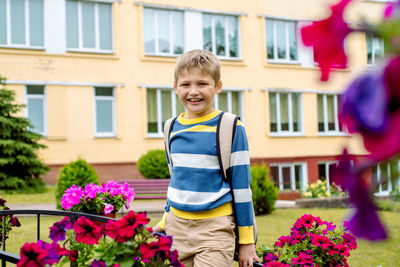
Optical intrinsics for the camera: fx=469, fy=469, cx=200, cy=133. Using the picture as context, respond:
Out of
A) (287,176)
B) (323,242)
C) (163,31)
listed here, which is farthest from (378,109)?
(287,176)

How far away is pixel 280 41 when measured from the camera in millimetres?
20719

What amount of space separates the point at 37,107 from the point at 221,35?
802 centimetres

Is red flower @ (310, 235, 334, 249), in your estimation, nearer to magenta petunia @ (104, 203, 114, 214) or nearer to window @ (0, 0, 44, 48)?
magenta petunia @ (104, 203, 114, 214)

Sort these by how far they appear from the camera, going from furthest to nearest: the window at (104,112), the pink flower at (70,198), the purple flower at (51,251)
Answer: the window at (104,112), the pink flower at (70,198), the purple flower at (51,251)

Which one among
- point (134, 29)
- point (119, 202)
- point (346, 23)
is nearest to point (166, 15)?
point (134, 29)

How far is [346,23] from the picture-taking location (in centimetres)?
49

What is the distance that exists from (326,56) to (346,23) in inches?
1.6

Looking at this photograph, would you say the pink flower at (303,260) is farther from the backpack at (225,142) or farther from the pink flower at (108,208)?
the pink flower at (108,208)

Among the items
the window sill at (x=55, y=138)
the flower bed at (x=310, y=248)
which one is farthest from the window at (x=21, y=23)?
the flower bed at (x=310, y=248)

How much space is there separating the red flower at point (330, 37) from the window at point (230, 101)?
19.0 m

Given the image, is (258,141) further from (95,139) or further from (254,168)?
(254,168)

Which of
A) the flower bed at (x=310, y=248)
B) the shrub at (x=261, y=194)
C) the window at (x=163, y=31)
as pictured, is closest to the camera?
the flower bed at (x=310, y=248)

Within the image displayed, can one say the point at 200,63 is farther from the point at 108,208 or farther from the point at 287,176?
the point at 287,176

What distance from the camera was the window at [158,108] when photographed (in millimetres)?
18203
